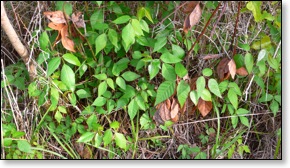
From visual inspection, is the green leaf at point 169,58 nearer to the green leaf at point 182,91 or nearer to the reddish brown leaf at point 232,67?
the green leaf at point 182,91

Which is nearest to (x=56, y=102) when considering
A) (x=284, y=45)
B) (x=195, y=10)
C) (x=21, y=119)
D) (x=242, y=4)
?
(x=21, y=119)

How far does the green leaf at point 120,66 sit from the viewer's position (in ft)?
5.76

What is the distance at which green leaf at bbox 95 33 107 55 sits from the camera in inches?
64.3

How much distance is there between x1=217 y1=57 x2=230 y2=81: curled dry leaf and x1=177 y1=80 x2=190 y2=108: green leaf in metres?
0.18

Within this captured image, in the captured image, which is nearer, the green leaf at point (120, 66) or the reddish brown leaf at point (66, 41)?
the reddish brown leaf at point (66, 41)

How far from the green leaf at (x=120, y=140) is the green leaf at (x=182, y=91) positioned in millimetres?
311

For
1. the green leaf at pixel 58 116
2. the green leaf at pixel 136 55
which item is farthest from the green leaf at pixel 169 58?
the green leaf at pixel 58 116

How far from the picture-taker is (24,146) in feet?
5.68

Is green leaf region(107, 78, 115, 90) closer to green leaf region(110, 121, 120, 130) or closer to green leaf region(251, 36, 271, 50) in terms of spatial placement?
green leaf region(110, 121, 120, 130)

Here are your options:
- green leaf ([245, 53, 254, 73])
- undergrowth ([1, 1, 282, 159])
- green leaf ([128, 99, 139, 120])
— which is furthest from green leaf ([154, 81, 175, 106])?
green leaf ([245, 53, 254, 73])

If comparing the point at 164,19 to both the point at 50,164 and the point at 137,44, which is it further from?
the point at 50,164

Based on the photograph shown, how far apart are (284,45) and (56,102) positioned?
1.07 m

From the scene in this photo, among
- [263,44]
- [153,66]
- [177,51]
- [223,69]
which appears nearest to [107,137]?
[153,66]

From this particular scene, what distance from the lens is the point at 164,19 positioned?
5.56ft
